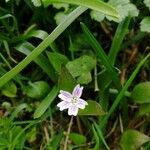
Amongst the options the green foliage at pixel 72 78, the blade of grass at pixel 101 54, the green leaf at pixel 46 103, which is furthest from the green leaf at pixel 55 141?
the blade of grass at pixel 101 54

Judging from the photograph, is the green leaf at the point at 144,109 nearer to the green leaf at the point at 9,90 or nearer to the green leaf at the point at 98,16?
the green leaf at the point at 98,16

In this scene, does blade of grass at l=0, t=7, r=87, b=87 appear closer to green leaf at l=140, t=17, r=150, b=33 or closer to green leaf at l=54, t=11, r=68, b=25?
green leaf at l=54, t=11, r=68, b=25

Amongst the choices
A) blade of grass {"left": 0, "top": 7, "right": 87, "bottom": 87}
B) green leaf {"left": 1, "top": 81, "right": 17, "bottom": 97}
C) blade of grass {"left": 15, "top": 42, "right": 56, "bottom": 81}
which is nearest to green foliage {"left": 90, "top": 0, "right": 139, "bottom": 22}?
blade of grass {"left": 0, "top": 7, "right": 87, "bottom": 87}

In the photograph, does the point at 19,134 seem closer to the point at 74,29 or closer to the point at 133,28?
the point at 74,29

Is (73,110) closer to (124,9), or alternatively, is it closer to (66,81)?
(66,81)

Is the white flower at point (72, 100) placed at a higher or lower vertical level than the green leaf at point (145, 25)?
lower

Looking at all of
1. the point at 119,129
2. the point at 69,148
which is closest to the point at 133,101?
the point at 119,129
